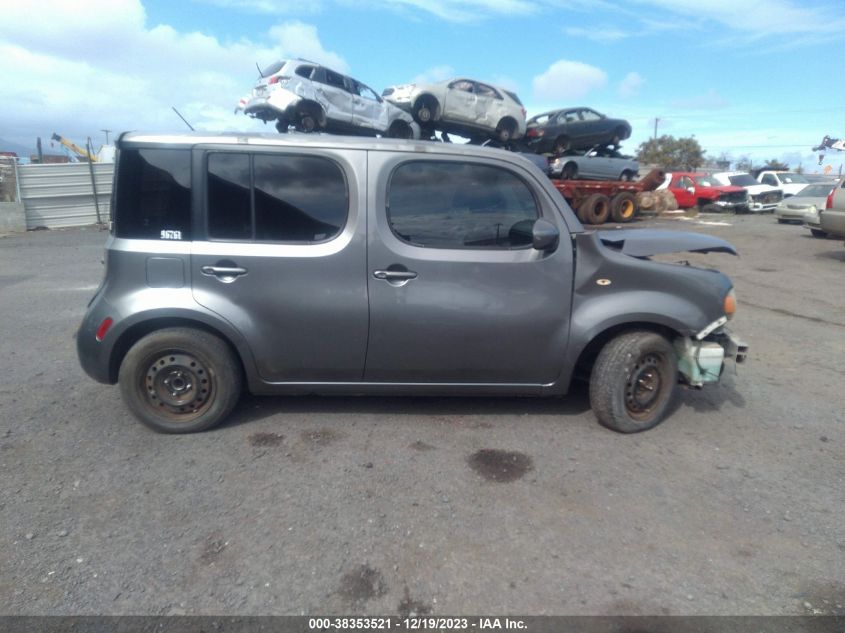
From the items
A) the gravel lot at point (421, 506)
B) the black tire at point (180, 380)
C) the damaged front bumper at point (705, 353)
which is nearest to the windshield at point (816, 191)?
the gravel lot at point (421, 506)

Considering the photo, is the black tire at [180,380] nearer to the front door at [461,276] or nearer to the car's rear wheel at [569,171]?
the front door at [461,276]

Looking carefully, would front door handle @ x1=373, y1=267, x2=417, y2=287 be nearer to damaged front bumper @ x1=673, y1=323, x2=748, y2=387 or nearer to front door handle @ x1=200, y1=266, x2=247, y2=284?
front door handle @ x1=200, y1=266, x2=247, y2=284

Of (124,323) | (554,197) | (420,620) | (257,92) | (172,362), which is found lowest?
(420,620)

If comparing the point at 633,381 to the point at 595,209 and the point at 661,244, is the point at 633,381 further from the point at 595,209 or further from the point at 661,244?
the point at 595,209

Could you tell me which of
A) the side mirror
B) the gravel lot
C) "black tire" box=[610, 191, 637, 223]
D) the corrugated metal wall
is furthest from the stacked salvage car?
the side mirror

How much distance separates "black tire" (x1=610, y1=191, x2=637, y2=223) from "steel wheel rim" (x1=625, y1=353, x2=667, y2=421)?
16486 mm

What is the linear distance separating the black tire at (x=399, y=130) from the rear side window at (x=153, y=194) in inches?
530

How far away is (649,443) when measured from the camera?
4133 mm

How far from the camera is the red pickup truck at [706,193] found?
80.1ft

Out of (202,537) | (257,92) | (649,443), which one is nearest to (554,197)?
(649,443)

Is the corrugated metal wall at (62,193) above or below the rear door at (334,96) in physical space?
below

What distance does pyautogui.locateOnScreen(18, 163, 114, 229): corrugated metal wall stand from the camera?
58.3 ft

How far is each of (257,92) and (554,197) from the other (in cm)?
1155

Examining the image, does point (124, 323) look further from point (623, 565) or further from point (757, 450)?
point (757, 450)
